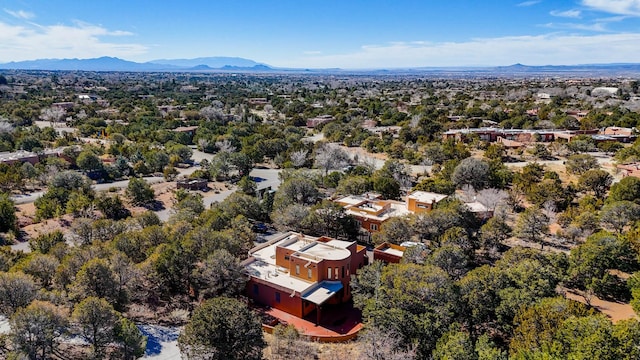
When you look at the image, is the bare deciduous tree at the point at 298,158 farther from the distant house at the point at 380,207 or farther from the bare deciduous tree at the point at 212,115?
the bare deciduous tree at the point at 212,115

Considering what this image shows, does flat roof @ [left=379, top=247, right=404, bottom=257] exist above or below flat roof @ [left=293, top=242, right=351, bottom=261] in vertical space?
below

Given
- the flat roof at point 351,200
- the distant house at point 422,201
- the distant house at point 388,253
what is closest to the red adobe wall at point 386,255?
the distant house at point 388,253

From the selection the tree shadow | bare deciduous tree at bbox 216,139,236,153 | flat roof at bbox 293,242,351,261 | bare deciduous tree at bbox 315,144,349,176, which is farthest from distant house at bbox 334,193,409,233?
bare deciduous tree at bbox 216,139,236,153

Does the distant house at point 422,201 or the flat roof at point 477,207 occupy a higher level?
the distant house at point 422,201

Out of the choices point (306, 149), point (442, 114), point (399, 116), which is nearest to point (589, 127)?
point (442, 114)

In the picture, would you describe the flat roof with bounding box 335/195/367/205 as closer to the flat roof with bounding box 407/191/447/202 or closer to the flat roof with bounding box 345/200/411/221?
the flat roof with bounding box 345/200/411/221

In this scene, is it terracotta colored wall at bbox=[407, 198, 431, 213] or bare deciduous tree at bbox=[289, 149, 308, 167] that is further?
bare deciduous tree at bbox=[289, 149, 308, 167]

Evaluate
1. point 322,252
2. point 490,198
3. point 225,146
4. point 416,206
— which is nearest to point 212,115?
point 225,146

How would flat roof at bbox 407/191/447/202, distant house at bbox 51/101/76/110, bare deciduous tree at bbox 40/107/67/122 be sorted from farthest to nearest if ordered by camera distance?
1. distant house at bbox 51/101/76/110
2. bare deciduous tree at bbox 40/107/67/122
3. flat roof at bbox 407/191/447/202
